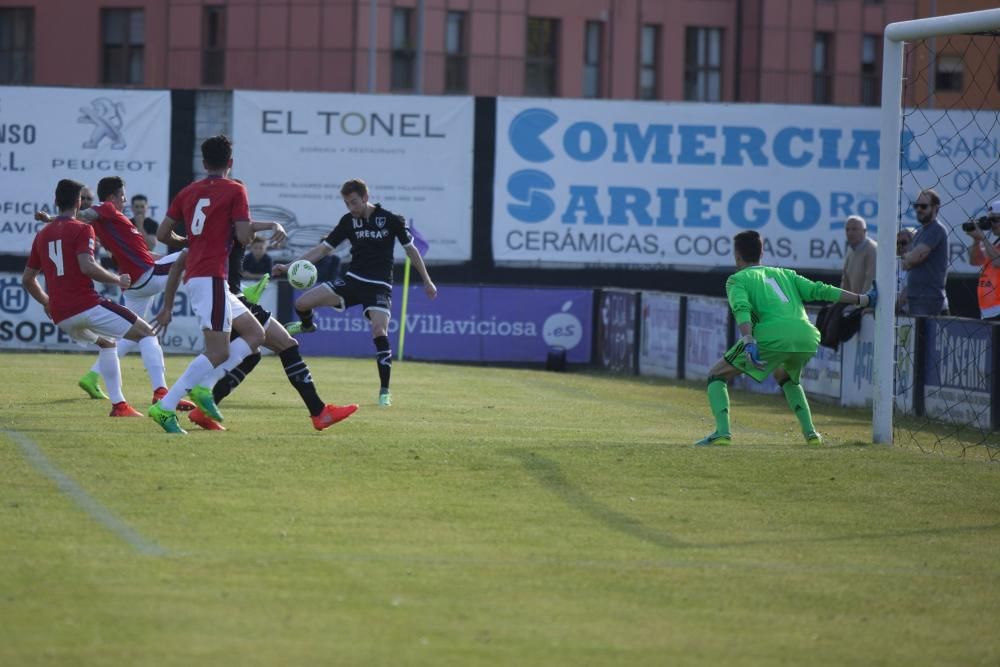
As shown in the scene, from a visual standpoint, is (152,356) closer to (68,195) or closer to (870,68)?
(68,195)

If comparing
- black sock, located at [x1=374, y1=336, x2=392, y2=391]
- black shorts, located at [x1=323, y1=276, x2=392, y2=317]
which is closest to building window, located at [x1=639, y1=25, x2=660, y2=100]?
black shorts, located at [x1=323, y1=276, x2=392, y2=317]

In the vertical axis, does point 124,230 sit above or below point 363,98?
below

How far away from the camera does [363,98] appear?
30.1 metres

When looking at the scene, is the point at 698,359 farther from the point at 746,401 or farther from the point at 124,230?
the point at 124,230

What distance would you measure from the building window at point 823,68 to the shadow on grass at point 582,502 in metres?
52.7

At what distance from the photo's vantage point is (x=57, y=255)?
13195mm

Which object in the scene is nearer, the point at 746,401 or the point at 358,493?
the point at 358,493

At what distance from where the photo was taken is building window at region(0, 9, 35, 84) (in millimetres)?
58750

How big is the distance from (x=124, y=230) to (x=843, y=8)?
50578 millimetres

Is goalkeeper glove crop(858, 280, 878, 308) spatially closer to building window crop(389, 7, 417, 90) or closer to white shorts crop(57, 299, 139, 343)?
white shorts crop(57, 299, 139, 343)

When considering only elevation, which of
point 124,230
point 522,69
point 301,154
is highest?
point 522,69

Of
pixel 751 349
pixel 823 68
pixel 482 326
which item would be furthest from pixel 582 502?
pixel 823 68

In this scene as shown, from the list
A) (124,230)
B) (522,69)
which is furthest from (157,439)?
(522,69)

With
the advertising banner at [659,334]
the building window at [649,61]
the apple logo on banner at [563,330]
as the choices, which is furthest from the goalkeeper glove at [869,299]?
the building window at [649,61]
